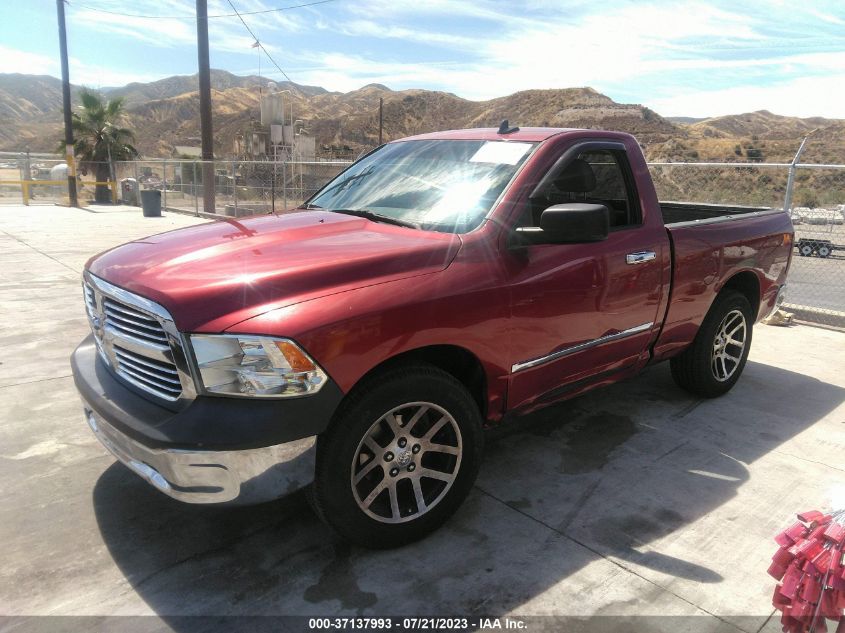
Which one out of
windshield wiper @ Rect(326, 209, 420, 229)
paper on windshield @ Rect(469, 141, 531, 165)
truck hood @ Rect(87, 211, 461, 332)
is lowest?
truck hood @ Rect(87, 211, 461, 332)

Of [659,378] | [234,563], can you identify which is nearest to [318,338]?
[234,563]

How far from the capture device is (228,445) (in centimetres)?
227

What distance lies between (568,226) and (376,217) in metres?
1.05

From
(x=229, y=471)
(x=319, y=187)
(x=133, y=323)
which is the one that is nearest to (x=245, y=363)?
(x=229, y=471)

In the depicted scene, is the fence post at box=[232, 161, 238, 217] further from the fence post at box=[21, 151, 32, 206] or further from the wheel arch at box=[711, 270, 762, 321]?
the wheel arch at box=[711, 270, 762, 321]

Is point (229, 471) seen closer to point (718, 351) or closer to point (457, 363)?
point (457, 363)

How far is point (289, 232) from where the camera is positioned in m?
3.10

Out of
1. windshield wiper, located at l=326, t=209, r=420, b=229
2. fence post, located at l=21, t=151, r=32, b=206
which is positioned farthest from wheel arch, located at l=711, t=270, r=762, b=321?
fence post, located at l=21, t=151, r=32, b=206

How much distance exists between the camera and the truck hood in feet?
7.84

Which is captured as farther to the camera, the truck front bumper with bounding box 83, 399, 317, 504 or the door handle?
the door handle

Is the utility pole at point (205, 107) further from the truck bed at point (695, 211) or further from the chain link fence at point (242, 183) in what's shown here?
the truck bed at point (695, 211)

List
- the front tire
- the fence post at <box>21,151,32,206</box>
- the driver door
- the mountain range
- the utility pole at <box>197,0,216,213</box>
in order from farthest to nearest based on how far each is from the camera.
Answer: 1. the mountain range
2. the fence post at <box>21,151,32,206</box>
3. the utility pole at <box>197,0,216,213</box>
4. the driver door
5. the front tire

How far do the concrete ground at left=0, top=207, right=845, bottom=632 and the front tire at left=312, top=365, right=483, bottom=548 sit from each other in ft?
0.60

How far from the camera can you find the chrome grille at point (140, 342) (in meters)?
2.38
